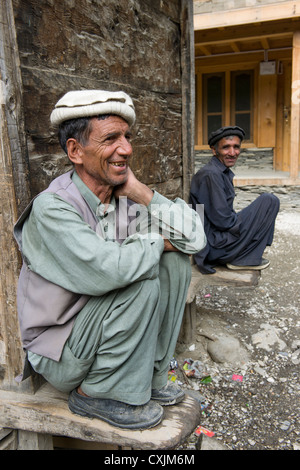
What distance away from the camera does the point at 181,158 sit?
13.1ft

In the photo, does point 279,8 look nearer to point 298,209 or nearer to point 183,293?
point 298,209

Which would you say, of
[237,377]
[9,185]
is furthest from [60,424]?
[237,377]

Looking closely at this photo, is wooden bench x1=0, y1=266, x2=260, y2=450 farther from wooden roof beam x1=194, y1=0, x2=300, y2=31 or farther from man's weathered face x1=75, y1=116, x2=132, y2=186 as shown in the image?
wooden roof beam x1=194, y1=0, x2=300, y2=31

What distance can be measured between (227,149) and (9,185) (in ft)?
8.84

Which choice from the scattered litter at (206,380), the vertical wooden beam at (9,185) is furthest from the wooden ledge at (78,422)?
the scattered litter at (206,380)

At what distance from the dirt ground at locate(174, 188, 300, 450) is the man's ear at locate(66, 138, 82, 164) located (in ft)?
6.02

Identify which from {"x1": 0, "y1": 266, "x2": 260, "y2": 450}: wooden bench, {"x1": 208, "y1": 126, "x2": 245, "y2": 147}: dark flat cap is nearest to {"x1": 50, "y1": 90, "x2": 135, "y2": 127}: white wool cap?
{"x1": 0, "y1": 266, "x2": 260, "y2": 450}: wooden bench

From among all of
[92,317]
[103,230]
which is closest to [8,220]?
[103,230]

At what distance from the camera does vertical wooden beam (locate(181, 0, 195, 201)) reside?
3.74m

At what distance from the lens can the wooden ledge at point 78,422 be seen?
1.77 metres

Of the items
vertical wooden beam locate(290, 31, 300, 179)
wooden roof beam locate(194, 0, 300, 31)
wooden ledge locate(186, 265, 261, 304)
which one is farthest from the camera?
vertical wooden beam locate(290, 31, 300, 179)

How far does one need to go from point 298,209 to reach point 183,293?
7.29m

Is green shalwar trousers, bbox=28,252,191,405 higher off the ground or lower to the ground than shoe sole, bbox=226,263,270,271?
higher

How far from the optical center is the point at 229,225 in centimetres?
389
